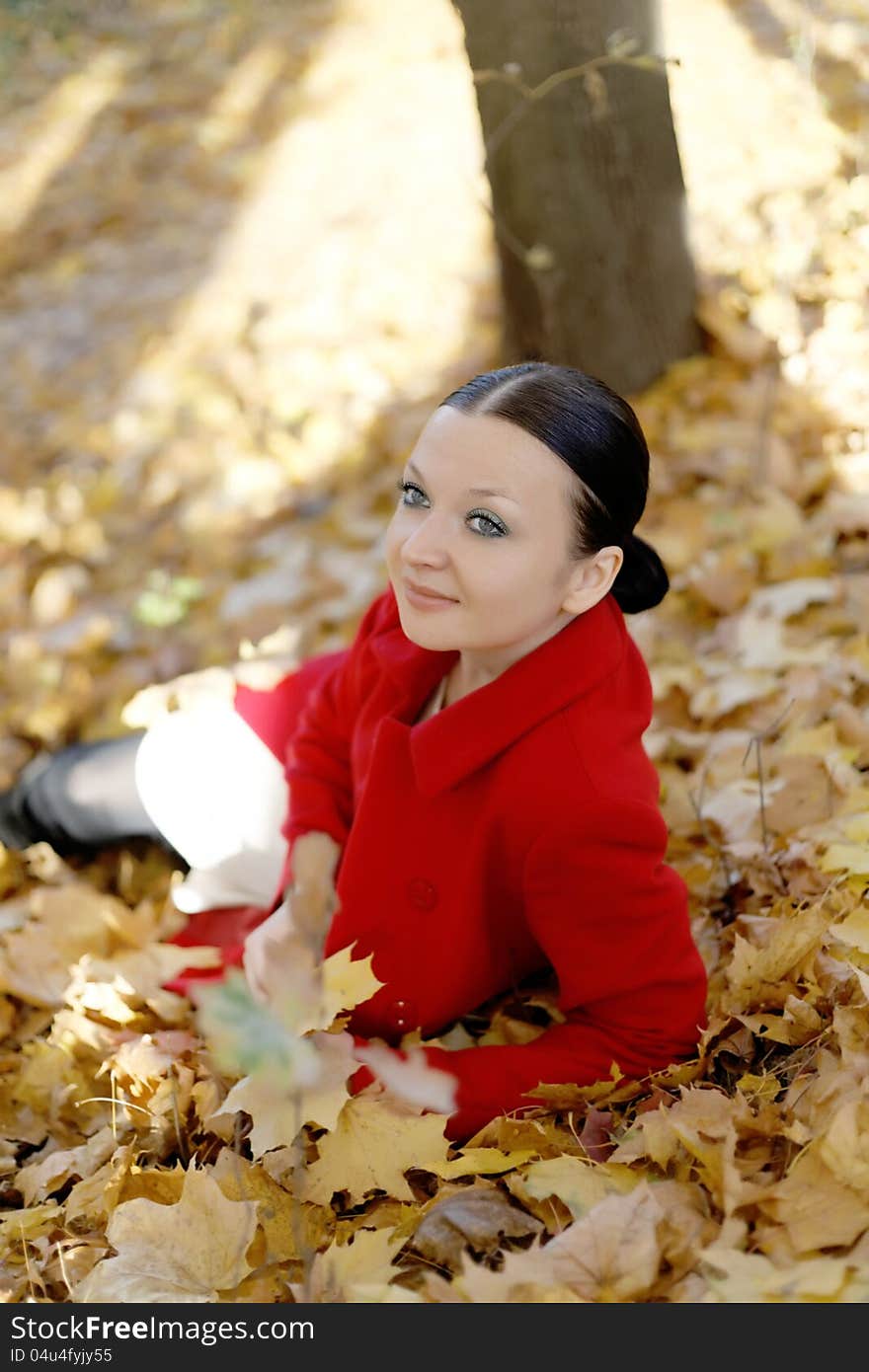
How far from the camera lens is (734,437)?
3.01 meters

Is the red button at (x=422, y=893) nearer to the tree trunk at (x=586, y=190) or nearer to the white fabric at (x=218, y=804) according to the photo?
the white fabric at (x=218, y=804)

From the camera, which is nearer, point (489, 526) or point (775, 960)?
point (489, 526)

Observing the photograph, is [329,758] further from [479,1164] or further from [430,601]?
[479,1164]

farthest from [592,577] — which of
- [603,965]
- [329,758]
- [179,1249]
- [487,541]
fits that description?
[179,1249]

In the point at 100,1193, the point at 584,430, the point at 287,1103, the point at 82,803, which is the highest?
the point at 584,430

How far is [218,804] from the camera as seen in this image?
7.38ft

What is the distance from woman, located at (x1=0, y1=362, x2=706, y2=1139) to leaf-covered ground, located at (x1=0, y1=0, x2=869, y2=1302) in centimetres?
10

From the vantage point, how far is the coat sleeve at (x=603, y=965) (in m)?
1.46

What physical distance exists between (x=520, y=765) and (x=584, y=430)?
428 mm

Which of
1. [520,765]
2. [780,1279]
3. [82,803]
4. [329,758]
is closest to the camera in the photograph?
[780,1279]

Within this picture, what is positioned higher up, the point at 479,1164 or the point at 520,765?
the point at 520,765

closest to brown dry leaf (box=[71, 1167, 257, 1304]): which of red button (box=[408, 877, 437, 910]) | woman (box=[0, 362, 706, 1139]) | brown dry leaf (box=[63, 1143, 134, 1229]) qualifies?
brown dry leaf (box=[63, 1143, 134, 1229])

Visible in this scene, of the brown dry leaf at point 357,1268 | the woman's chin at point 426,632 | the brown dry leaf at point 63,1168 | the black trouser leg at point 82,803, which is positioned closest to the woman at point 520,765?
the woman's chin at point 426,632
